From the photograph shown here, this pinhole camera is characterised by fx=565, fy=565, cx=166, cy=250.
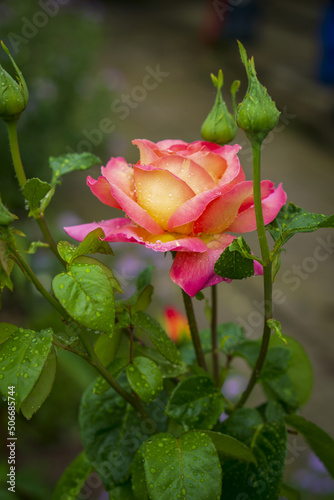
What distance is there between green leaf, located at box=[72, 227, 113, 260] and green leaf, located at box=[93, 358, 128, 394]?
88 millimetres

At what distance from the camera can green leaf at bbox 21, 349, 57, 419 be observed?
341 millimetres

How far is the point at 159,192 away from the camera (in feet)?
1.25

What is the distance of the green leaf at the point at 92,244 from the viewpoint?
355 millimetres

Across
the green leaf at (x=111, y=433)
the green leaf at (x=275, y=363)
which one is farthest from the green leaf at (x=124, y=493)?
the green leaf at (x=275, y=363)

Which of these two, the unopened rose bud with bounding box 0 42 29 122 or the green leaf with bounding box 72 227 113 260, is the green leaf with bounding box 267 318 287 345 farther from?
the unopened rose bud with bounding box 0 42 29 122

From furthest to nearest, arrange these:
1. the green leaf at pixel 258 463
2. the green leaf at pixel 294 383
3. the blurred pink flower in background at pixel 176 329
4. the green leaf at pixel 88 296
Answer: the blurred pink flower in background at pixel 176 329 < the green leaf at pixel 294 383 < the green leaf at pixel 258 463 < the green leaf at pixel 88 296

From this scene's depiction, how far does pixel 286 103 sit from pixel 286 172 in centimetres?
94

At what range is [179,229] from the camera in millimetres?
381

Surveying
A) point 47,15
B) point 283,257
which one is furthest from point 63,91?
point 283,257

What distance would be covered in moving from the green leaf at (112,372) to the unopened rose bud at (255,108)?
0.19 m

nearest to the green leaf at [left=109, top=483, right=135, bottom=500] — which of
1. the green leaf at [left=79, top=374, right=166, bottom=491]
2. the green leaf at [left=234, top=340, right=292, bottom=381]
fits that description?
the green leaf at [left=79, top=374, right=166, bottom=491]

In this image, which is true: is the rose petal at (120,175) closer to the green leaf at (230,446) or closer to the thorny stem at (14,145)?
the thorny stem at (14,145)

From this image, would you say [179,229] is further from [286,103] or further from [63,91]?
[286,103]

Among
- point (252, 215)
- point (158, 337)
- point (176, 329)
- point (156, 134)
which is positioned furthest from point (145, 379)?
point (156, 134)
